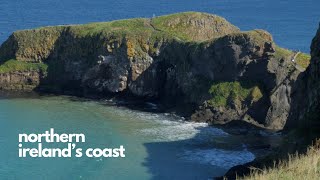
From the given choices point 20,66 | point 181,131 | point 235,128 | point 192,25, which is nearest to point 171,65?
point 192,25

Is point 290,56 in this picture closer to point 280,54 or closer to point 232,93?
point 280,54

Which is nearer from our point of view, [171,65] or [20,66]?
[171,65]

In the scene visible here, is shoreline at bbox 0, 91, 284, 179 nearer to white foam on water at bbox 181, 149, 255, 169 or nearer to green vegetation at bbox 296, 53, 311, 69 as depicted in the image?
white foam on water at bbox 181, 149, 255, 169

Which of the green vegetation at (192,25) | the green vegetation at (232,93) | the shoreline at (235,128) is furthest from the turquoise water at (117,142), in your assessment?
the green vegetation at (192,25)

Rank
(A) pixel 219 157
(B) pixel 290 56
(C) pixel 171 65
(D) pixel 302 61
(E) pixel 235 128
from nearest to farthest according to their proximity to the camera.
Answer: (A) pixel 219 157
(E) pixel 235 128
(B) pixel 290 56
(D) pixel 302 61
(C) pixel 171 65

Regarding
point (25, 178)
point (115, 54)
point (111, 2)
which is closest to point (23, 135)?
point (25, 178)

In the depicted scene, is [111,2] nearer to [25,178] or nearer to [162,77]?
[162,77]
